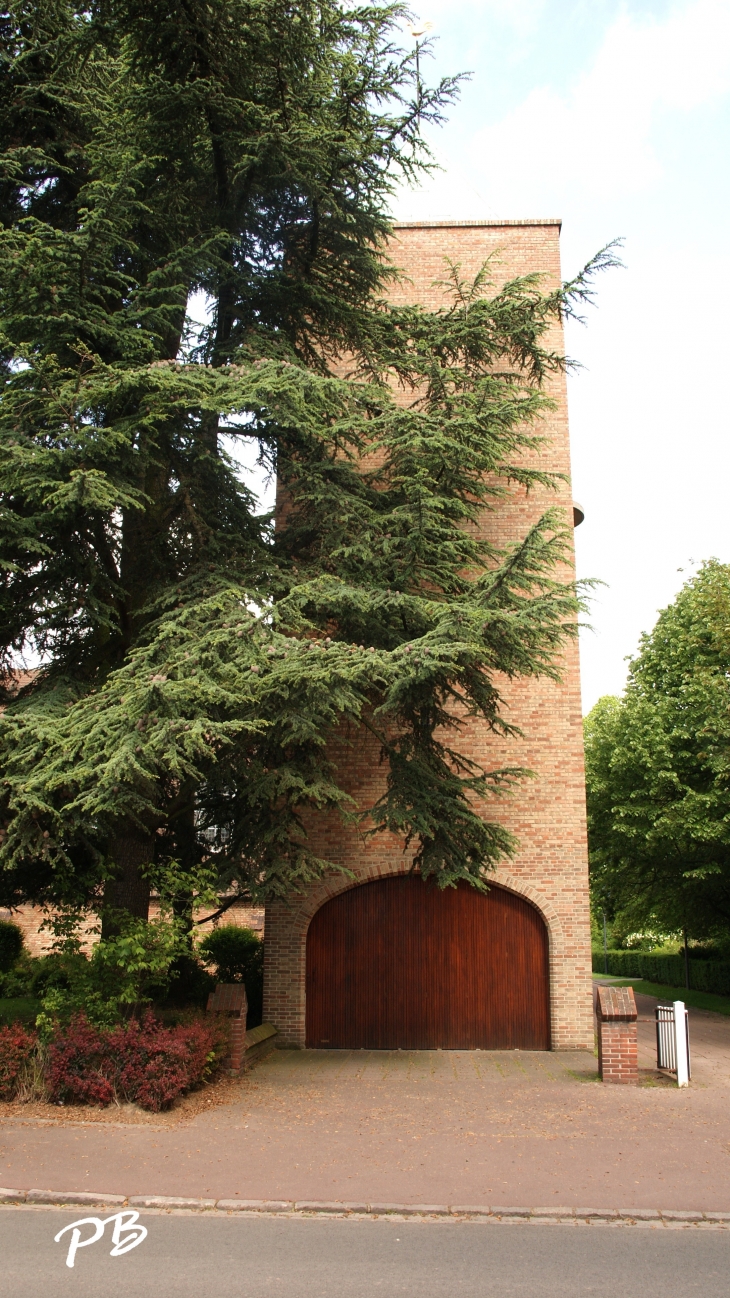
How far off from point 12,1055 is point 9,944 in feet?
44.9

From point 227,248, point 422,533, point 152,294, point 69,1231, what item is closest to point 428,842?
point 422,533

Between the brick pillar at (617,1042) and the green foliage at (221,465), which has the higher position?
the green foliage at (221,465)

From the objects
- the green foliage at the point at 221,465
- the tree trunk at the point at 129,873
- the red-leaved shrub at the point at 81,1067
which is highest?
the green foliage at the point at 221,465

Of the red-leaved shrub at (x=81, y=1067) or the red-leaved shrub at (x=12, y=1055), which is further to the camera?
the red-leaved shrub at (x=12, y=1055)

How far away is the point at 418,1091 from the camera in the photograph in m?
10.5

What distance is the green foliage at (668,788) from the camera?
61.8ft

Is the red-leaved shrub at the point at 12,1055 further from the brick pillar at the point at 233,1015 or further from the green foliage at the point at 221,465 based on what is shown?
the brick pillar at the point at 233,1015

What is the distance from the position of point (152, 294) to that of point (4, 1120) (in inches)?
341

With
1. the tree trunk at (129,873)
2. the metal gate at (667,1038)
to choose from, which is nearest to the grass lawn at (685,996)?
the tree trunk at (129,873)

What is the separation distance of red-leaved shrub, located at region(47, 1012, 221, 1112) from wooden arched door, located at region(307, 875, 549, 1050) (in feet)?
13.8

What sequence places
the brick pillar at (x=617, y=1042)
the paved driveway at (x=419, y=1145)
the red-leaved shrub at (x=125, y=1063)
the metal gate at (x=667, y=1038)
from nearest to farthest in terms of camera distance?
the paved driveway at (x=419, y=1145)
the red-leaved shrub at (x=125, y=1063)
the brick pillar at (x=617, y=1042)
the metal gate at (x=667, y=1038)

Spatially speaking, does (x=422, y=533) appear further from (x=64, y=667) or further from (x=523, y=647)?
(x=64, y=667)

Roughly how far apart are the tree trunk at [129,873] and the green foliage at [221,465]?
3cm

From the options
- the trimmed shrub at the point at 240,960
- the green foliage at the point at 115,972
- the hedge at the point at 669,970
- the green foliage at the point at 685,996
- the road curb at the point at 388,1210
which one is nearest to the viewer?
the road curb at the point at 388,1210
